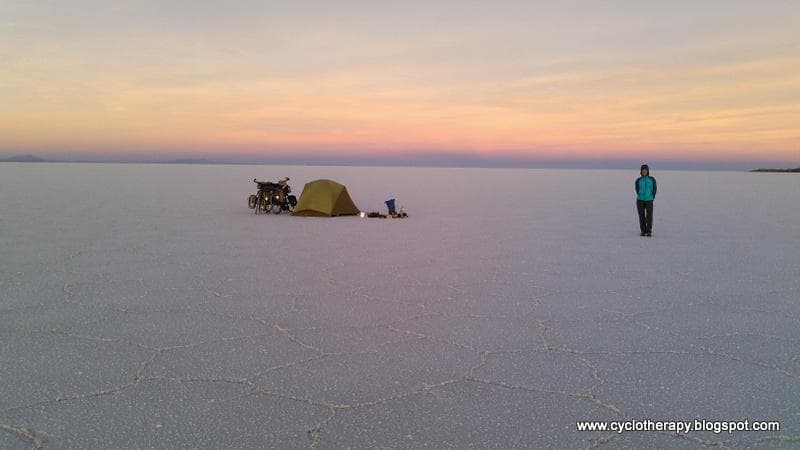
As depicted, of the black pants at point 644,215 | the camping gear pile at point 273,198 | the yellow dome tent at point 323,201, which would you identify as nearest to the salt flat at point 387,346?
the black pants at point 644,215

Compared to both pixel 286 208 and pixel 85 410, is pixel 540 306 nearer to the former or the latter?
pixel 85 410

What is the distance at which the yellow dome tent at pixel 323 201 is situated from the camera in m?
17.2

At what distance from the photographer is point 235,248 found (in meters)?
10.8

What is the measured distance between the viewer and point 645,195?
13242mm

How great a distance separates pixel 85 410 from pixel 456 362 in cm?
269

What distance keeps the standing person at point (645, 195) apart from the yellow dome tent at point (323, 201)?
8669 millimetres

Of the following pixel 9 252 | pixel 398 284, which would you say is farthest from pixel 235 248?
pixel 398 284

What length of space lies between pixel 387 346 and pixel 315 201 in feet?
42.2

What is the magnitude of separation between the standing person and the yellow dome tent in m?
8.67

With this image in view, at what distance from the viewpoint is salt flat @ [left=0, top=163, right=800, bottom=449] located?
349 centimetres

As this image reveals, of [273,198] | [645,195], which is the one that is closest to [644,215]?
[645,195]

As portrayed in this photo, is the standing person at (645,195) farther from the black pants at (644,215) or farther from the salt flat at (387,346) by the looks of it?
the salt flat at (387,346)

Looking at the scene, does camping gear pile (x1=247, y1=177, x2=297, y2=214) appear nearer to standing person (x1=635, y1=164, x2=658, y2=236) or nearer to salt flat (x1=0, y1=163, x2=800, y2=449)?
salt flat (x1=0, y1=163, x2=800, y2=449)

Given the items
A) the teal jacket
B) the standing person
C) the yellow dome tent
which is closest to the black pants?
the standing person
